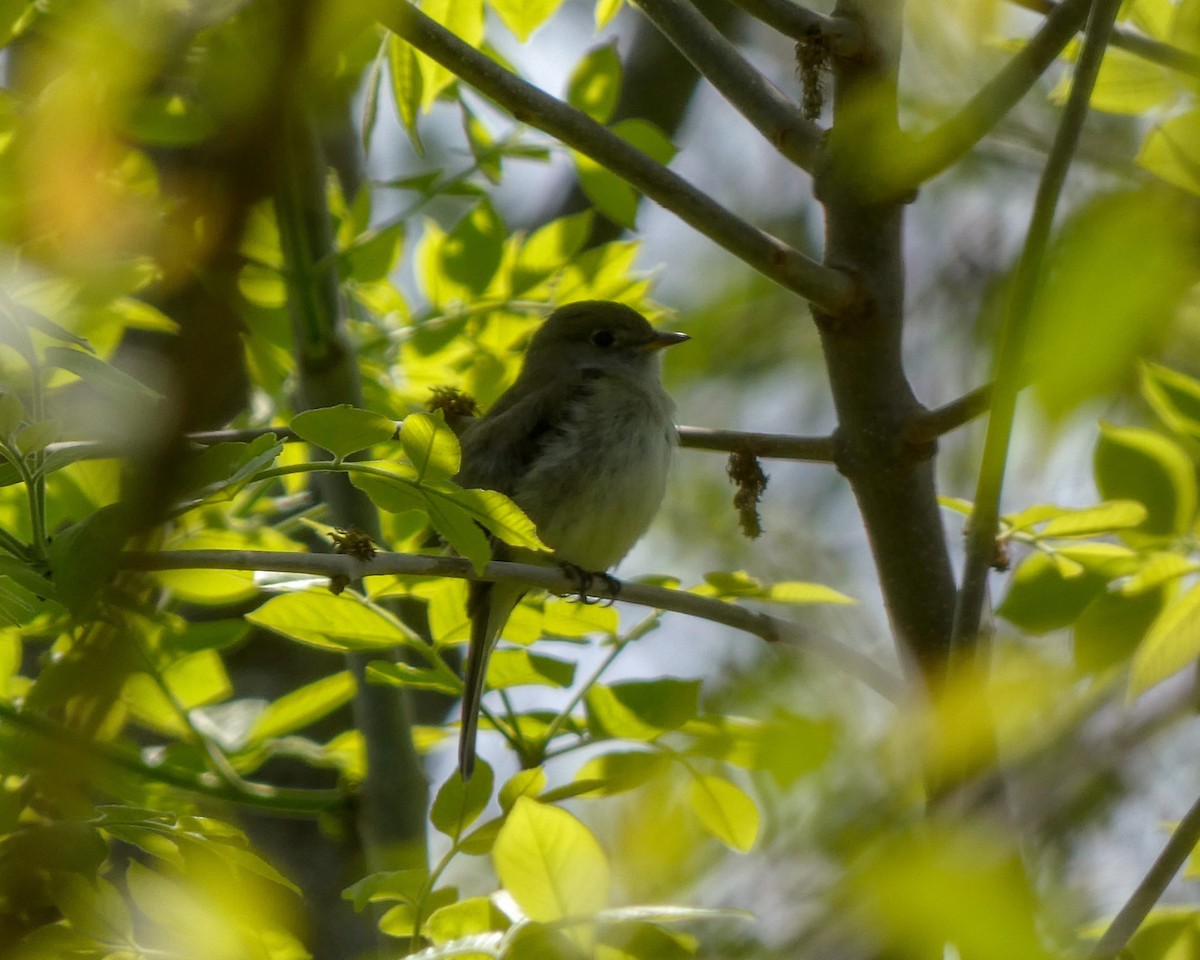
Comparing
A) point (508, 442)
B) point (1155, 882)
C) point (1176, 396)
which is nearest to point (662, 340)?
point (508, 442)

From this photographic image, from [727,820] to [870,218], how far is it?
1.33m

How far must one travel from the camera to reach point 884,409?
A: 300 centimetres

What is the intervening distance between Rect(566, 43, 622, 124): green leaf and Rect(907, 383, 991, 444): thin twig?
111cm

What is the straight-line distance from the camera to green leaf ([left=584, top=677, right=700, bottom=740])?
8.58ft

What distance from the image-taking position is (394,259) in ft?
11.4

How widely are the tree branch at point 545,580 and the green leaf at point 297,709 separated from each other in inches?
23.6

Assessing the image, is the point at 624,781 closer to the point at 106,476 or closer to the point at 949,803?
the point at 106,476

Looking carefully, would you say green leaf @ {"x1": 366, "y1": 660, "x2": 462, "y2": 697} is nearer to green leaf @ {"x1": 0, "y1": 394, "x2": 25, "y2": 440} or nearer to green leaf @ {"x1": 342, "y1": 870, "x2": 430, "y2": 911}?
green leaf @ {"x1": 342, "y1": 870, "x2": 430, "y2": 911}

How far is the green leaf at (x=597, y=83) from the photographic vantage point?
11.1 ft

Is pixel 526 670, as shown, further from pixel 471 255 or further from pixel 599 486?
pixel 599 486

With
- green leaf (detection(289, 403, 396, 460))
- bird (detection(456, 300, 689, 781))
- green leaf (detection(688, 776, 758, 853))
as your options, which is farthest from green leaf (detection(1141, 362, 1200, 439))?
bird (detection(456, 300, 689, 781))

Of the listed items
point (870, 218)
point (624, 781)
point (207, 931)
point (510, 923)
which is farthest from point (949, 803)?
point (870, 218)

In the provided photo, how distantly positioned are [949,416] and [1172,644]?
681 mm

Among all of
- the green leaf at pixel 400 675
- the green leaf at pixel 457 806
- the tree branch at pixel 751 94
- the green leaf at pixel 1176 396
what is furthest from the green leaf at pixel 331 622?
the green leaf at pixel 1176 396
